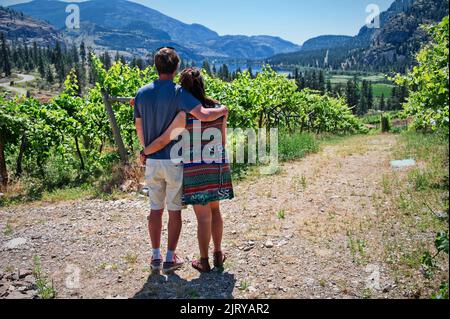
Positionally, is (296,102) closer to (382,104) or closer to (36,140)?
(36,140)

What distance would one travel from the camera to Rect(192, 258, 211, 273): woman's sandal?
12.9 ft

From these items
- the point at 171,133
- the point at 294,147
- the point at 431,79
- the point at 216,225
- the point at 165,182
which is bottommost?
the point at 216,225

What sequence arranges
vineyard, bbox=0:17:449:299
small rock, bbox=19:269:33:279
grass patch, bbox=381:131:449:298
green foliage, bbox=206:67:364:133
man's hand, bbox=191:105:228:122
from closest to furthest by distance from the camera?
man's hand, bbox=191:105:228:122 → grass patch, bbox=381:131:449:298 → vineyard, bbox=0:17:449:299 → small rock, bbox=19:269:33:279 → green foliage, bbox=206:67:364:133

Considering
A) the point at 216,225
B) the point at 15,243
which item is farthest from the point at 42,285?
the point at 216,225

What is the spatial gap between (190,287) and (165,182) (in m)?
1.08

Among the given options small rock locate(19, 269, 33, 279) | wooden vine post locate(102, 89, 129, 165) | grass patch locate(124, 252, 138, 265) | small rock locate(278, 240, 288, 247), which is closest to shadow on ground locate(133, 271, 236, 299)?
grass patch locate(124, 252, 138, 265)

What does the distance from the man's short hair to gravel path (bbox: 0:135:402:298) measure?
214 centimetres

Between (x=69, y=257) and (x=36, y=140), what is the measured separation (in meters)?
4.48

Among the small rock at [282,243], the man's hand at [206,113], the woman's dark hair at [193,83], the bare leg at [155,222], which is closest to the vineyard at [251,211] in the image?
the small rock at [282,243]

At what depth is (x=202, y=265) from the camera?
394 cm

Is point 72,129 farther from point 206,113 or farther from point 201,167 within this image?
point 206,113

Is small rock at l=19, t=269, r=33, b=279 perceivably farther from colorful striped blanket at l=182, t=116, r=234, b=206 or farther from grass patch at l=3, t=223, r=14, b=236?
colorful striped blanket at l=182, t=116, r=234, b=206

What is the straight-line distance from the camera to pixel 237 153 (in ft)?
28.9
